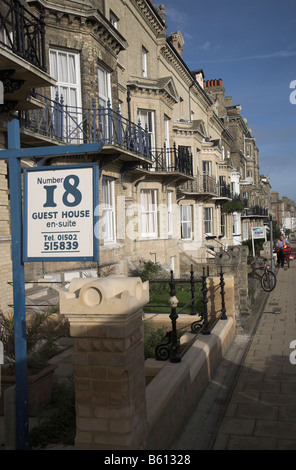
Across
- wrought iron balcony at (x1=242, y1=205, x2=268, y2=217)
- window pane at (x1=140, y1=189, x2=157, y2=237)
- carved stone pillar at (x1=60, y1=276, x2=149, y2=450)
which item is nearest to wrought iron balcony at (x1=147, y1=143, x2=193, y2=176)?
window pane at (x1=140, y1=189, x2=157, y2=237)

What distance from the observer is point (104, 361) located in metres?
3.42

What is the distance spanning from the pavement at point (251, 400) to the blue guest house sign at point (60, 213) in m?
2.91

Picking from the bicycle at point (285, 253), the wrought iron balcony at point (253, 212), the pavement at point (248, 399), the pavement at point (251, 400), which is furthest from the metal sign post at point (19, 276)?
the wrought iron balcony at point (253, 212)

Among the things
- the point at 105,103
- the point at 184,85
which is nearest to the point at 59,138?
the point at 105,103

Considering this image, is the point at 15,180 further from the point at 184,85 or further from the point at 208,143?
the point at 208,143

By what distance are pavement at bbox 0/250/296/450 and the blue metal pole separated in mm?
480

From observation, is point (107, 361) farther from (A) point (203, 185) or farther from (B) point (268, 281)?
(A) point (203, 185)

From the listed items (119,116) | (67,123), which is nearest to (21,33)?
(67,123)

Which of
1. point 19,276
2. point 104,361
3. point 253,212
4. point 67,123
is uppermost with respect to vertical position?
point 67,123

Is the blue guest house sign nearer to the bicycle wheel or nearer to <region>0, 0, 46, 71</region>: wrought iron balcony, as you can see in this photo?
<region>0, 0, 46, 71</region>: wrought iron balcony

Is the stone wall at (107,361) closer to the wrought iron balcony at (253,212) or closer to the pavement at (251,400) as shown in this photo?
the pavement at (251,400)

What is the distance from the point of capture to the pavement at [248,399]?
4.94 meters

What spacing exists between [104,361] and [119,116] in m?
11.6

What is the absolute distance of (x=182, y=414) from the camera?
5277 millimetres
